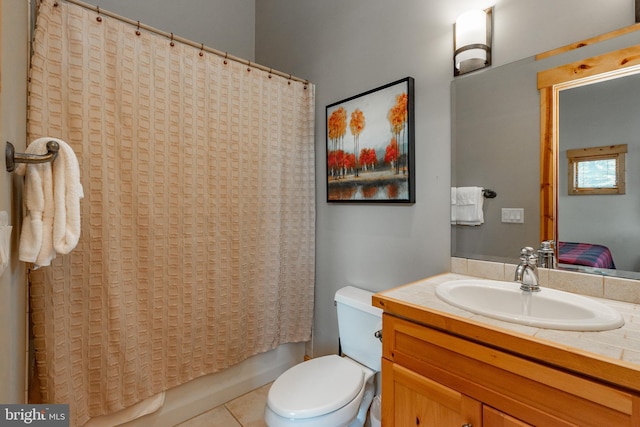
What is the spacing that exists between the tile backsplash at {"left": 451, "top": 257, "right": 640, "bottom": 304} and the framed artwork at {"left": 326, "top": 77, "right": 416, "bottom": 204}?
47 cm

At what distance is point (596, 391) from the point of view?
0.63m

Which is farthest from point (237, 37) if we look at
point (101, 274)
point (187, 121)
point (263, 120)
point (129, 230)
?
point (101, 274)

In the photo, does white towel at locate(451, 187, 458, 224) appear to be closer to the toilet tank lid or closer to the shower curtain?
the toilet tank lid

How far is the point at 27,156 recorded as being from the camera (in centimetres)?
85

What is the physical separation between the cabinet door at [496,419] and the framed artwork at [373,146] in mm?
957

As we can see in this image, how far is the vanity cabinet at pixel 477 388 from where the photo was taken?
643 mm

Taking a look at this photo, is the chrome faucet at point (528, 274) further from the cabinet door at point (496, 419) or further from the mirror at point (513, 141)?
the cabinet door at point (496, 419)

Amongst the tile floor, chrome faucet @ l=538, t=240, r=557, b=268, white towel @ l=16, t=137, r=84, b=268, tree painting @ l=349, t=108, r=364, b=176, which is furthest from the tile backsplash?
white towel @ l=16, t=137, r=84, b=268

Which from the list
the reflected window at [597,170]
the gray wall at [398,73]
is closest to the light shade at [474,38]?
the gray wall at [398,73]

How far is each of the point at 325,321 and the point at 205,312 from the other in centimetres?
81

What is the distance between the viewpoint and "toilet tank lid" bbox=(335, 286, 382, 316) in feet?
4.87

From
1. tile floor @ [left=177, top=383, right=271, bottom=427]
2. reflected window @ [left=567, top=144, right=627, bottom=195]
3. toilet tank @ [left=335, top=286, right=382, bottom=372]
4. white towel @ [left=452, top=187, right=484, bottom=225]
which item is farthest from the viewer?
tile floor @ [left=177, top=383, right=271, bottom=427]

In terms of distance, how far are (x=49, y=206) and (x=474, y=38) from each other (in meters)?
1.70

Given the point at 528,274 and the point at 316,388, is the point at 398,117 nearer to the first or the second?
the point at 528,274
